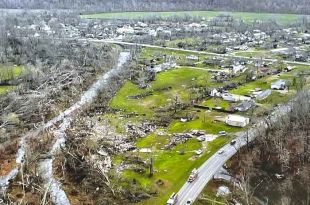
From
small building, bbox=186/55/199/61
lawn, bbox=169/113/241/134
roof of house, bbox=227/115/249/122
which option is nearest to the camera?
lawn, bbox=169/113/241/134

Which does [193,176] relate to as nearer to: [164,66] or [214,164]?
[214,164]


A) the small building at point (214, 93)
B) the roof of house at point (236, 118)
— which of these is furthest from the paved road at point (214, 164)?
the small building at point (214, 93)

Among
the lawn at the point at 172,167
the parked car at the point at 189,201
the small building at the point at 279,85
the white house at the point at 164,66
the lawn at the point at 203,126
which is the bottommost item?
the parked car at the point at 189,201

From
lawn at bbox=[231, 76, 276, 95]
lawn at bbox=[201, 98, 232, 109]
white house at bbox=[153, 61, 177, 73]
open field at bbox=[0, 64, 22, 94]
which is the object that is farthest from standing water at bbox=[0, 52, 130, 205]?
lawn at bbox=[231, 76, 276, 95]

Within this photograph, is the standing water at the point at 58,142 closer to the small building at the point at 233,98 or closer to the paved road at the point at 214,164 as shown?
the paved road at the point at 214,164

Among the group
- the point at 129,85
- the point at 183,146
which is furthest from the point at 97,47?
the point at 183,146

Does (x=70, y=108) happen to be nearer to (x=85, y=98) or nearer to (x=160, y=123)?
(x=85, y=98)

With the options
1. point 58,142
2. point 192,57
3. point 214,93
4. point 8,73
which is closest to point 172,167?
point 58,142

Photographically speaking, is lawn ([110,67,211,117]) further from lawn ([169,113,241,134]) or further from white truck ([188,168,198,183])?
white truck ([188,168,198,183])

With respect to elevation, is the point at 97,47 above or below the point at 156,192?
above
